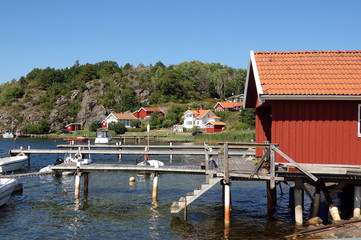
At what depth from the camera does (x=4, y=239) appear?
55.0ft

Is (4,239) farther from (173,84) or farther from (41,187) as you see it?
(173,84)

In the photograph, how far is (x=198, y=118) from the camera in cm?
11112

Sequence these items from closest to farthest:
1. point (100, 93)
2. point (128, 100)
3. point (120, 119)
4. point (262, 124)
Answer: point (262, 124)
point (120, 119)
point (128, 100)
point (100, 93)

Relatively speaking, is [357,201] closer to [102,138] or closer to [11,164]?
[11,164]

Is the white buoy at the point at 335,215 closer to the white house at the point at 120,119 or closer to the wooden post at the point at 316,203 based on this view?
the wooden post at the point at 316,203

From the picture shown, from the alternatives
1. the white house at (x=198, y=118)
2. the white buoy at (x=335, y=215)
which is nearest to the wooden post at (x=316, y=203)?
the white buoy at (x=335, y=215)

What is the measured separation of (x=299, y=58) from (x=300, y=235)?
8.19m

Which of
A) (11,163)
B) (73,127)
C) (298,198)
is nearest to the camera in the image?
(298,198)

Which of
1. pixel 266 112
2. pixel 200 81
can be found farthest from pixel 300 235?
pixel 200 81

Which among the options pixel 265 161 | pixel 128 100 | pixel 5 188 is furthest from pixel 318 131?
pixel 128 100

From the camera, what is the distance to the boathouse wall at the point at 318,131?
15.7 m

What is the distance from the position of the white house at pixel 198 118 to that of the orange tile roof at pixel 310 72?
301ft

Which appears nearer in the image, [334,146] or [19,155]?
[334,146]

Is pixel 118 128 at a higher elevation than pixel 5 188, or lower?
higher
